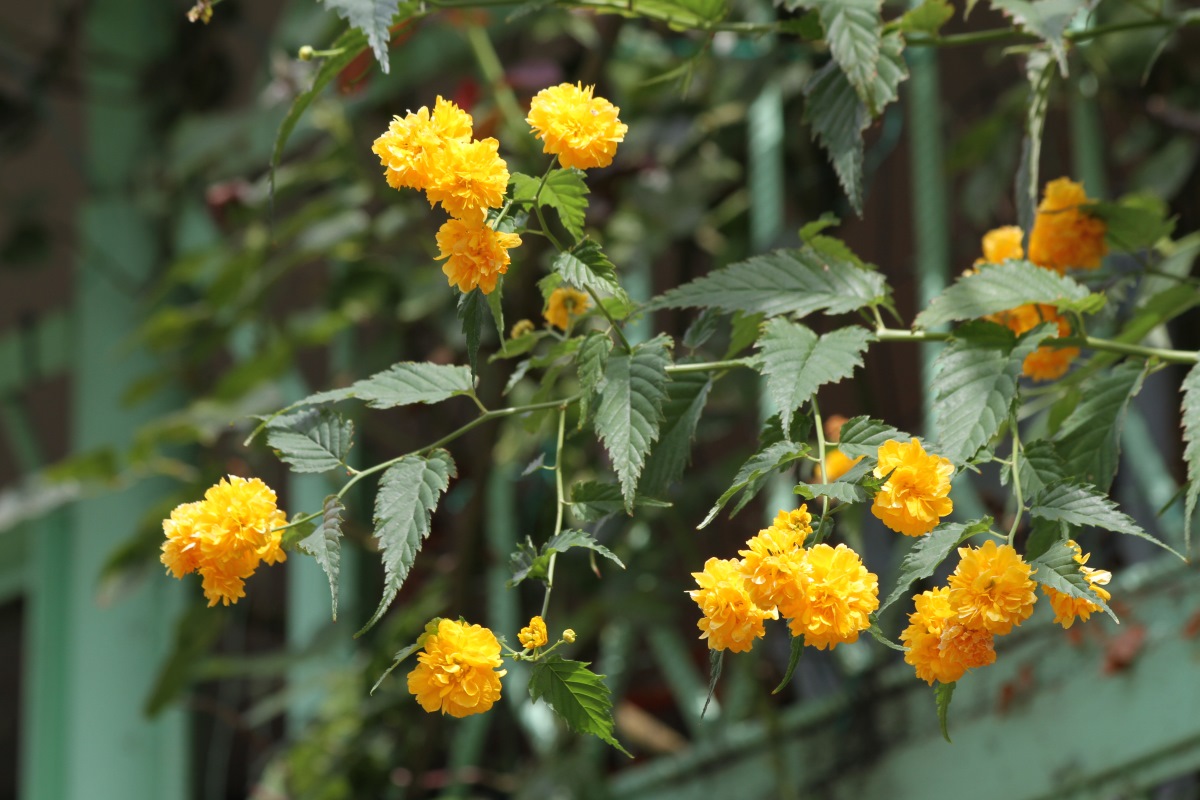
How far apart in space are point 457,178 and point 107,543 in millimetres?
1744

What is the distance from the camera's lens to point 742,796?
1629mm

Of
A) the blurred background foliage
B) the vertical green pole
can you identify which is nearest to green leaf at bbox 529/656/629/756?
the blurred background foliage

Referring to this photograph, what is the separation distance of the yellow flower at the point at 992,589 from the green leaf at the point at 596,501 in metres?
0.18

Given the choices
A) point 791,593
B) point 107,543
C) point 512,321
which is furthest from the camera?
point 107,543

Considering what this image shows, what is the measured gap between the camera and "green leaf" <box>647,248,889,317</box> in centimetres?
89

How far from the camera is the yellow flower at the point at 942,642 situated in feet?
2.47

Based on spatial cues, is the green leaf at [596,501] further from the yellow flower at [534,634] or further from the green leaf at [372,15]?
the green leaf at [372,15]

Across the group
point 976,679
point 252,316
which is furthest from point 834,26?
point 252,316

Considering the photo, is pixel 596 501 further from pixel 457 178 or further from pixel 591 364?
pixel 457 178

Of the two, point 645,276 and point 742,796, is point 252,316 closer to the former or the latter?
point 645,276

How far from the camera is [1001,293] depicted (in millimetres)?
901

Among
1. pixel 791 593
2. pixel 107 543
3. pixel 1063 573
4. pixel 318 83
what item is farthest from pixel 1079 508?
pixel 107 543

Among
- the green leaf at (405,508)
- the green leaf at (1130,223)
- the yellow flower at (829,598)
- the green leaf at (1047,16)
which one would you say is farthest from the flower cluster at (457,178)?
the green leaf at (1130,223)

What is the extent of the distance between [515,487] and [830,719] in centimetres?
60
